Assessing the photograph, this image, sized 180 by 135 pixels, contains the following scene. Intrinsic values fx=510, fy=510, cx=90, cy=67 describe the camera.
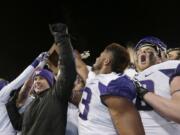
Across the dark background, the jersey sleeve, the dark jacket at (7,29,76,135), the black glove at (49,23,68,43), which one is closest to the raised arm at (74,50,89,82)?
the dark jacket at (7,29,76,135)

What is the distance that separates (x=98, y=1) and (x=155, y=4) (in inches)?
36.2

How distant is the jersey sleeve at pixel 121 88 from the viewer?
11.0 feet

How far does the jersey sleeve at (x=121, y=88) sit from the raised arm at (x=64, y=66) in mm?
568

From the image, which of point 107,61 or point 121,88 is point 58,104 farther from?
point 121,88

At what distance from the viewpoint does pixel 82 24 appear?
26.7ft

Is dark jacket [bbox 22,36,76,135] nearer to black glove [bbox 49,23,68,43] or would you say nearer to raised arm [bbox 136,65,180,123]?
black glove [bbox 49,23,68,43]

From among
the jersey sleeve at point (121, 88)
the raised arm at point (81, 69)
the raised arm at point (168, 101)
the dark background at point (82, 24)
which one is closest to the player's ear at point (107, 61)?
the jersey sleeve at point (121, 88)

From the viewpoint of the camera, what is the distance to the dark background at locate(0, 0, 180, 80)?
7.78 meters

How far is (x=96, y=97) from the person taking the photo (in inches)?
139

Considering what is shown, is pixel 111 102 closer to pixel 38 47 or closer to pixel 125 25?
pixel 125 25

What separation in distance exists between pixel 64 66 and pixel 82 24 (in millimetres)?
4249

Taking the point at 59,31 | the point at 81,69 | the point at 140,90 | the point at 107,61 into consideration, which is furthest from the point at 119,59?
the point at 81,69

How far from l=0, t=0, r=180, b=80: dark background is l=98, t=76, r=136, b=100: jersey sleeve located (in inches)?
160

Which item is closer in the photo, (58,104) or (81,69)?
(58,104)
